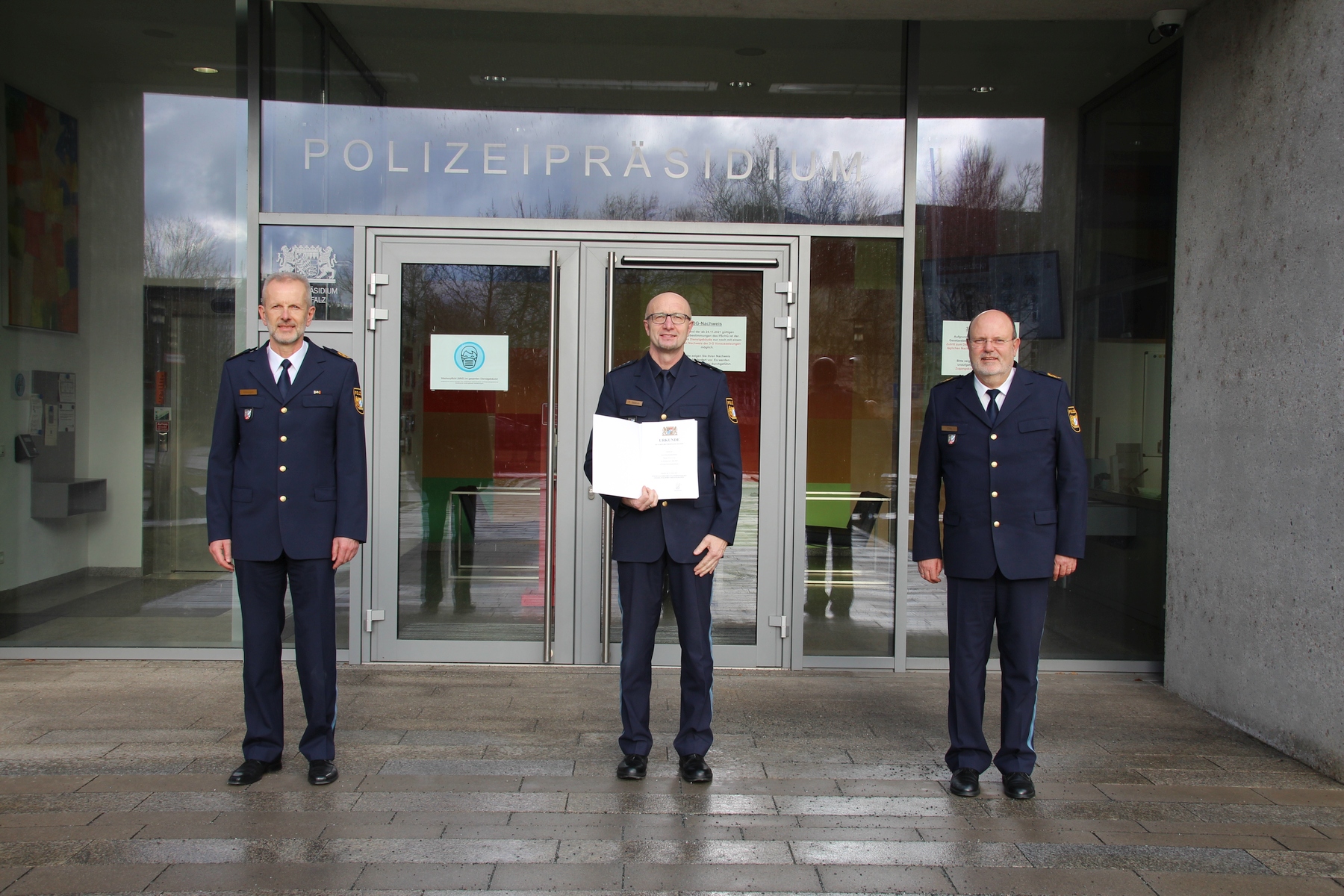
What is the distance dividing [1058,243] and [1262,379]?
58.0 inches

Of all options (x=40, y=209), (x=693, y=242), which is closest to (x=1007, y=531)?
(x=693, y=242)

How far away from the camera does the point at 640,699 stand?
375 centimetres

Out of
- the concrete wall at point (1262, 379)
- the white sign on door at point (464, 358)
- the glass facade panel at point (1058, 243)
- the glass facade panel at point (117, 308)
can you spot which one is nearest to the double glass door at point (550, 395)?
the white sign on door at point (464, 358)

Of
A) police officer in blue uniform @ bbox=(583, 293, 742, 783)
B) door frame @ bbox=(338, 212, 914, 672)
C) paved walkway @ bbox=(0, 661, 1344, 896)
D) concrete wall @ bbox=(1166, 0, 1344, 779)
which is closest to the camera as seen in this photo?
paved walkway @ bbox=(0, 661, 1344, 896)

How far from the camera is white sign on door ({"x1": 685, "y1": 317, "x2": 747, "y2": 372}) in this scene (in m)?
5.38

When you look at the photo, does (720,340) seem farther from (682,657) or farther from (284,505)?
(284,505)

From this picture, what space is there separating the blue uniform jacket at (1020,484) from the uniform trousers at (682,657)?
1004 millimetres

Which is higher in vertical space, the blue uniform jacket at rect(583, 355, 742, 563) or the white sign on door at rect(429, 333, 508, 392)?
the white sign on door at rect(429, 333, 508, 392)

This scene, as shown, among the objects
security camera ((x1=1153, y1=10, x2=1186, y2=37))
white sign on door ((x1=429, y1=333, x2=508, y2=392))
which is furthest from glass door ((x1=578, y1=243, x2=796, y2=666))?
security camera ((x1=1153, y1=10, x2=1186, y2=37))

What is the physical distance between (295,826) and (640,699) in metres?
1.28

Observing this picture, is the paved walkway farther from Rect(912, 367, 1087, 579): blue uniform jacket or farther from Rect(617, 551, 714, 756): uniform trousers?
Rect(912, 367, 1087, 579): blue uniform jacket

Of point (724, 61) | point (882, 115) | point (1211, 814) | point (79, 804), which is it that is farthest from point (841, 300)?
point (79, 804)

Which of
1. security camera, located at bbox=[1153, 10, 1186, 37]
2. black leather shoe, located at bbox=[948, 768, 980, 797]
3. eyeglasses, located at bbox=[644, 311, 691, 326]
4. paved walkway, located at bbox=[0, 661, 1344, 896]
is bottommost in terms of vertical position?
paved walkway, located at bbox=[0, 661, 1344, 896]

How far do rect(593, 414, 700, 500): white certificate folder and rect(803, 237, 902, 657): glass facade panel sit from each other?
6.22 feet
